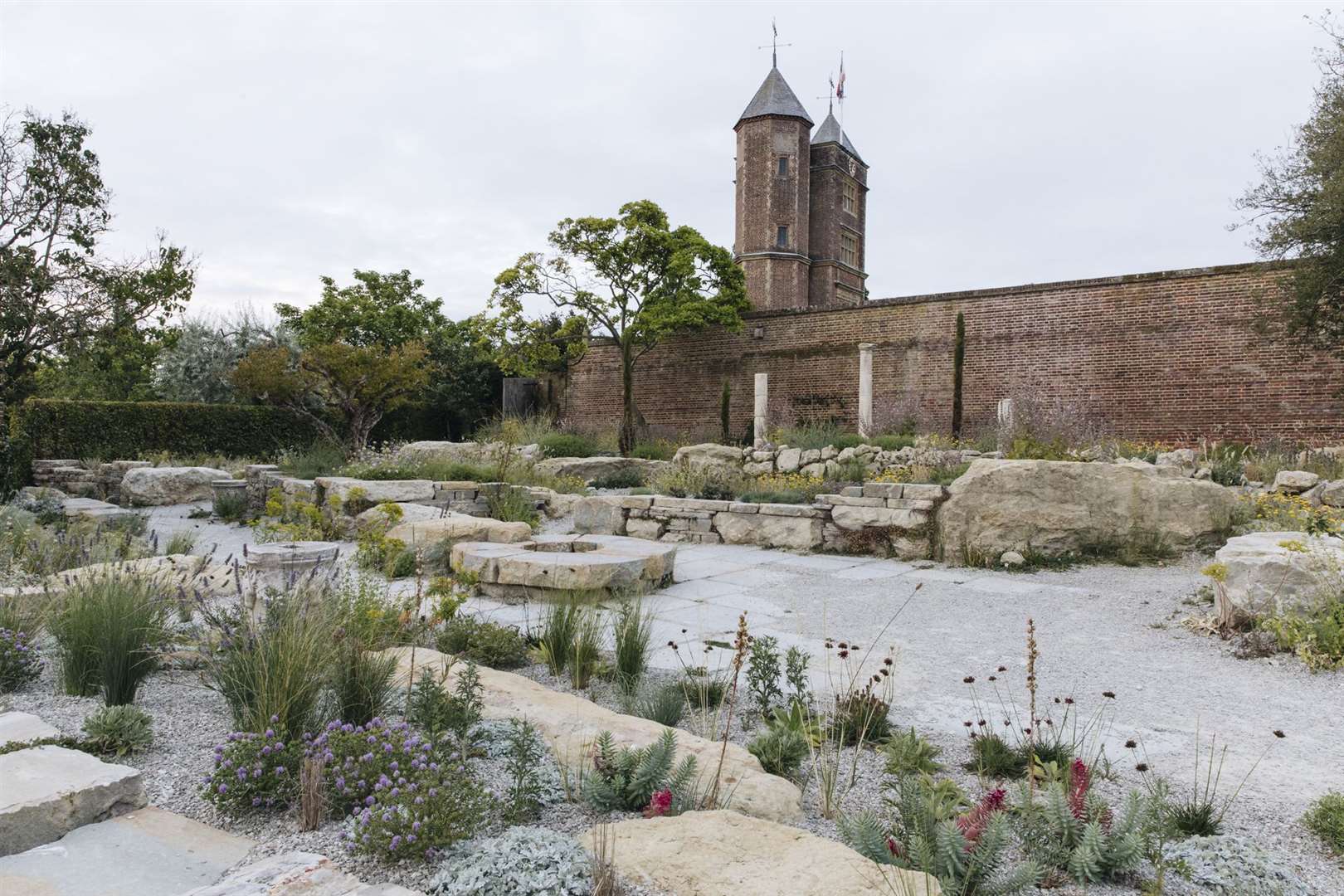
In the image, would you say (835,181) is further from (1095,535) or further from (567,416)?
(1095,535)

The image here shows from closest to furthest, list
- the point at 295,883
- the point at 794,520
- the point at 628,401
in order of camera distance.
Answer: the point at 295,883
the point at 794,520
the point at 628,401

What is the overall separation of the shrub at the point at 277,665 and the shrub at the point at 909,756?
1843 millimetres

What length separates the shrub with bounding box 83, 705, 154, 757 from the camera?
238 centimetres

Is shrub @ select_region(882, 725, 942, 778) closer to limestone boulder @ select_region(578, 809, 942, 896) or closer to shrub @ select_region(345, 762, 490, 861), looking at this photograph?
limestone boulder @ select_region(578, 809, 942, 896)

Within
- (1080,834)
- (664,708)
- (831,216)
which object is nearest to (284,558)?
(664,708)

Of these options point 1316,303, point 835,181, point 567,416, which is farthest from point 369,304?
point 1316,303

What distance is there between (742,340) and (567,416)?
17.4ft

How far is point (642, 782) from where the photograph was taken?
6.93 ft

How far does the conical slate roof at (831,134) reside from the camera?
28.7 m

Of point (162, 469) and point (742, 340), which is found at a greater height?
point (742, 340)

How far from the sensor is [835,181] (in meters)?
27.9

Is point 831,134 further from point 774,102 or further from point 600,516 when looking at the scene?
point 600,516

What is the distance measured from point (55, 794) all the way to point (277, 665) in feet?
1.99

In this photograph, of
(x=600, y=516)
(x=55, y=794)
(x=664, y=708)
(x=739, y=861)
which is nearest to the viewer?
(x=739, y=861)
